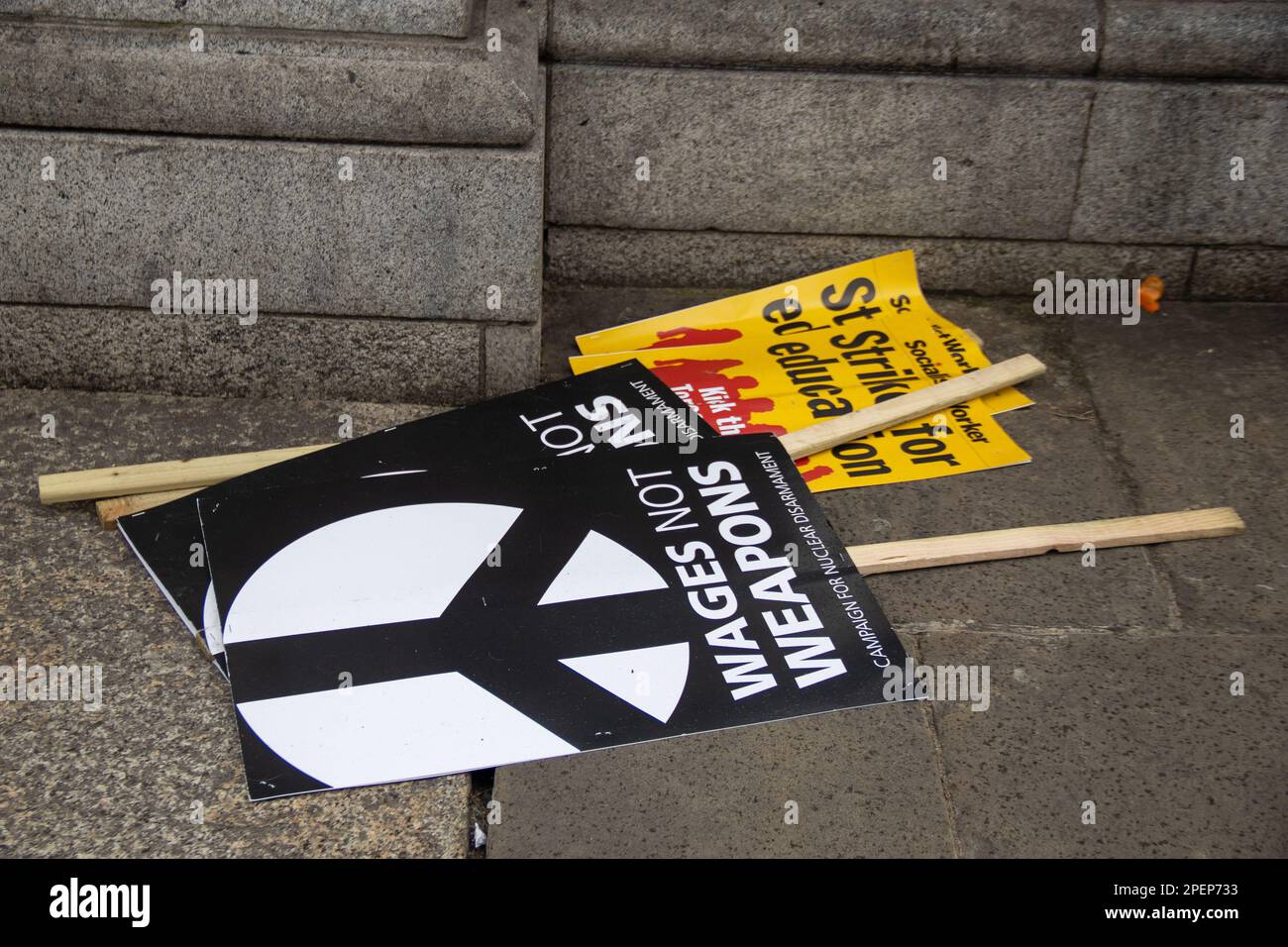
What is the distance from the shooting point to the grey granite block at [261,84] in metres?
3.21

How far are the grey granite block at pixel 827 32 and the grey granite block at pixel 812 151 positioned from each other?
0.19 ft

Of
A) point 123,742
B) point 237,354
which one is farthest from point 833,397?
point 123,742

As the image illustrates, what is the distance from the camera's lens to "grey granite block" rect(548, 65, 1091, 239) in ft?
13.2

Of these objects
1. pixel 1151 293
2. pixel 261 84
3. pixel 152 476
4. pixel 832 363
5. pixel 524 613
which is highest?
pixel 261 84

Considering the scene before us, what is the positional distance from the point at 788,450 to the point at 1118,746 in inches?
45.4

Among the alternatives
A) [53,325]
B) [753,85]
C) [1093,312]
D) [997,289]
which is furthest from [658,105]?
[53,325]

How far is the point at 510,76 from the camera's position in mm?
3275

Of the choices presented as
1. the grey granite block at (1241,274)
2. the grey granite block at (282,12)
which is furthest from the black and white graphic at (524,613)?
the grey granite block at (1241,274)

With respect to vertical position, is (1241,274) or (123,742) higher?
(1241,274)

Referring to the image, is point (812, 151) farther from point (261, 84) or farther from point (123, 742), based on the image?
point (123, 742)

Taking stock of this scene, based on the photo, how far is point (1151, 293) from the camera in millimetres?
4332

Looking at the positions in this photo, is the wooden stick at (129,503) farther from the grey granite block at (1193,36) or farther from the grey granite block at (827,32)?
the grey granite block at (1193,36)

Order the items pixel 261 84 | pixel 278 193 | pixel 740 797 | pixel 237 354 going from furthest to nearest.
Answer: pixel 237 354, pixel 278 193, pixel 261 84, pixel 740 797

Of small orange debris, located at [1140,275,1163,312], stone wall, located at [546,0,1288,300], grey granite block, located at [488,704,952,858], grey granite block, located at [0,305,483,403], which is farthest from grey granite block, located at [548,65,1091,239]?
grey granite block, located at [488,704,952,858]
